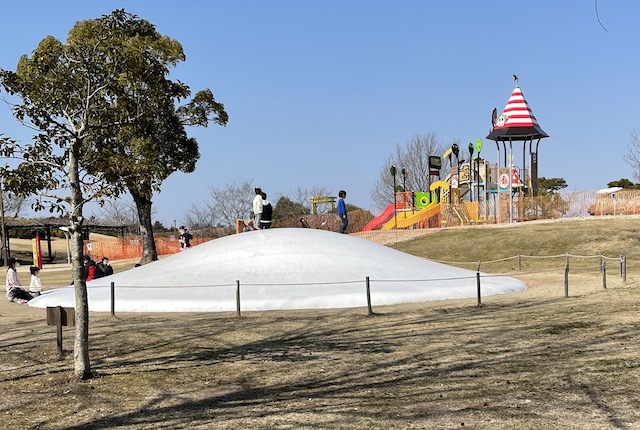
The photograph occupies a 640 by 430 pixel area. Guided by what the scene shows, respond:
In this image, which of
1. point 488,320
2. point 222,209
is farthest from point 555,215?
point 222,209

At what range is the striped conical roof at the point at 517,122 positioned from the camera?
41.3 metres

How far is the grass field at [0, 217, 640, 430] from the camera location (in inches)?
242

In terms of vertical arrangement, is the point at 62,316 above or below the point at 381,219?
below

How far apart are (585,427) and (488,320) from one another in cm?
656

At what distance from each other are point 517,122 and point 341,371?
3651 cm

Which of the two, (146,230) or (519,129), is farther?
(519,129)

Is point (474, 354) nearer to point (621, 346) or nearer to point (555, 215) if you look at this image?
point (621, 346)

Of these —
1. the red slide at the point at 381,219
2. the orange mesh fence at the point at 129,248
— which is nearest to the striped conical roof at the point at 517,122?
the red slide at the point at 381,219

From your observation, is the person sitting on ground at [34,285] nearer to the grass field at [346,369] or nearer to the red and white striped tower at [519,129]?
the grass field at [346,369]

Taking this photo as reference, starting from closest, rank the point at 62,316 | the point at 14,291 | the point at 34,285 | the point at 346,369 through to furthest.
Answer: the point at 346,369 < the point at 62,316 < the point at 14,291 < the point at 34,285

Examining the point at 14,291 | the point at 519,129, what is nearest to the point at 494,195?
the point at 519,129

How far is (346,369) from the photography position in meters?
8.30

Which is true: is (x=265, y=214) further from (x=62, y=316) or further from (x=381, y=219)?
(x=381, y=219)

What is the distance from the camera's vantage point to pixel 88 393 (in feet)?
24.2
